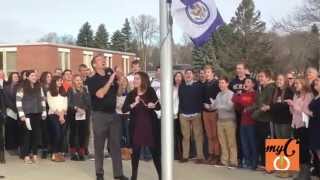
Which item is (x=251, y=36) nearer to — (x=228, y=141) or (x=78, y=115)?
(x=78, y=115)

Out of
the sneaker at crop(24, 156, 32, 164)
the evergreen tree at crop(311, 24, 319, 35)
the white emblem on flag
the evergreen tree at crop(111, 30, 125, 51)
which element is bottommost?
the sneaker at crop(24, 156, 32, 164)

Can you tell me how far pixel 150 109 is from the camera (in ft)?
32.9

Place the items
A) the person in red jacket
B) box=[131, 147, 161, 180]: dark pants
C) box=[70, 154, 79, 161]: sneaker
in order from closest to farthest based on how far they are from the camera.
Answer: box=[131, 147, 161, 180]: dark pants < the person in red jacket < box=[70, 154, 79, 161]: sneaker

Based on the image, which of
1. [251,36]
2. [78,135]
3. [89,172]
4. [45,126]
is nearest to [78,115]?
[78,135]

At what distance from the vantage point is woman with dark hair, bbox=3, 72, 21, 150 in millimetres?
13633

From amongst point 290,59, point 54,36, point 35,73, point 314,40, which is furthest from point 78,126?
point 54,36

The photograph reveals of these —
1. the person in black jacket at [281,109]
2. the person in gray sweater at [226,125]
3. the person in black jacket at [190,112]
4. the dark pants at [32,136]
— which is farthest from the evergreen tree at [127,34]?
the person in black jacket at [281,109]

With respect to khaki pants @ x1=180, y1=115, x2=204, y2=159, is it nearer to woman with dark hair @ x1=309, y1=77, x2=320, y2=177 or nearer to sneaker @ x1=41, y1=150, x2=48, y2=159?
sneaker @ x1=41, y1=150, x2=48, y2=159

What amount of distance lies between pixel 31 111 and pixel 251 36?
72.0 meters

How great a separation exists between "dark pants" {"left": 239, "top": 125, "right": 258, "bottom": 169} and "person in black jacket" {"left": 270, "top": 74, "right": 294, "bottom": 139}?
1.53 ft

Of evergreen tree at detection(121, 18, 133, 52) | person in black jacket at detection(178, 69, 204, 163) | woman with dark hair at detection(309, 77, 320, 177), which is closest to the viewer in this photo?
woman with dark hair at detection(309, 77, 320, 177)

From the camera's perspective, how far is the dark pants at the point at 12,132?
14195 millimetres

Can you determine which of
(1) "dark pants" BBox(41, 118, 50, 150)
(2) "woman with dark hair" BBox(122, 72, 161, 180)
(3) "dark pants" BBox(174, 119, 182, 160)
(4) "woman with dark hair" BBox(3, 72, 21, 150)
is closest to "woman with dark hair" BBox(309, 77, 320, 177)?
(2) "woman with dark hair" BBox(122, 72, 161, 180)

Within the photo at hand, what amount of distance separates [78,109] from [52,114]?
25.7 inches
